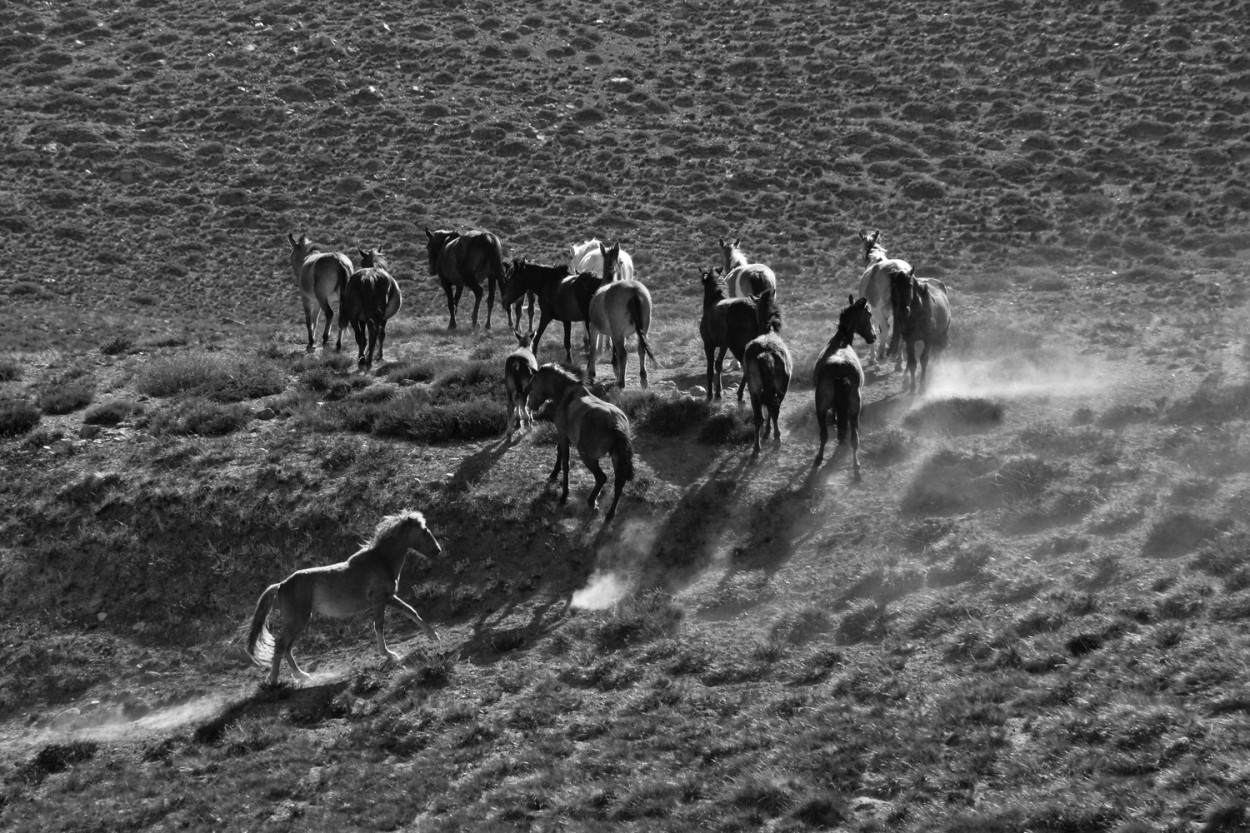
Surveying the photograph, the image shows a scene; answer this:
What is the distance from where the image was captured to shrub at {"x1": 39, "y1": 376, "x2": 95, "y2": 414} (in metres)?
20.2

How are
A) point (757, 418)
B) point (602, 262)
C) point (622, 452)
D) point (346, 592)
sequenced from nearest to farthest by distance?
1. point (346, 592)
2. point (622, 452)
3. point (757, 418)
4. point (602, 262)

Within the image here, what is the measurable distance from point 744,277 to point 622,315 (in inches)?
140

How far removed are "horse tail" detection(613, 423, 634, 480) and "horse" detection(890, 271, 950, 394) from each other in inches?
242

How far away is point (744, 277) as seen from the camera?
75.7ft

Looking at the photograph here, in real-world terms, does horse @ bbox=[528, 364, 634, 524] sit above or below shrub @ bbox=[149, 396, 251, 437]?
above

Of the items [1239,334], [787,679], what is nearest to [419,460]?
[787,679]

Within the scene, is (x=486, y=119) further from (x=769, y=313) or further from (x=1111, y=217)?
(x=769, y=313)

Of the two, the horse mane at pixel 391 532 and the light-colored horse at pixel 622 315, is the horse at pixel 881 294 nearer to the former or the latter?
the light-colored horse at pixel 622 315

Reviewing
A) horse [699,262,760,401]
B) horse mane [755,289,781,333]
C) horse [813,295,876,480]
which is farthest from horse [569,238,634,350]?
horse [813,295,876,480]

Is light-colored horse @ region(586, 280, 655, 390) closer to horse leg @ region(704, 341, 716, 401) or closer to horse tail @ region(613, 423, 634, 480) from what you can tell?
horse leg @ region(704, 341, 716, 401)

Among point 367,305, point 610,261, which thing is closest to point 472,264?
point 367,305

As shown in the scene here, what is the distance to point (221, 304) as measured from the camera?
1347 inches

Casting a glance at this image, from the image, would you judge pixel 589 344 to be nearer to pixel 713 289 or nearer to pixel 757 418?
pixel 713 289

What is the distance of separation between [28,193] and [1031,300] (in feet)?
105
